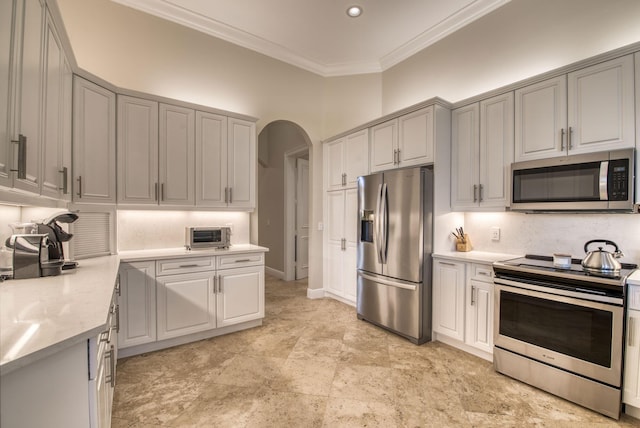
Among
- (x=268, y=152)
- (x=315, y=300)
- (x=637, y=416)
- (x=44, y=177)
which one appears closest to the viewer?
(x=44, y=177)

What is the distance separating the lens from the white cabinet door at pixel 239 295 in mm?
3191

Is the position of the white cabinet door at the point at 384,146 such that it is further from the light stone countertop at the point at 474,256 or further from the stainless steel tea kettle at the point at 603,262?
the stainless steel tea kettle at the point at 603,262

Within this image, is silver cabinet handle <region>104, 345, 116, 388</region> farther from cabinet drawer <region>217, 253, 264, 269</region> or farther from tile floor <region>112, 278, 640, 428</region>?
cabinet drawer <region>217, 253, 264, 269</region>

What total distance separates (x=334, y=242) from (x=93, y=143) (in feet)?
9.88

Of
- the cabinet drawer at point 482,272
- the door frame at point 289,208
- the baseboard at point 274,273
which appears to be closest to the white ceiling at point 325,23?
the door frame at point 289,208

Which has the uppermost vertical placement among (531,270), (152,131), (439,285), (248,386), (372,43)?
(372,43)

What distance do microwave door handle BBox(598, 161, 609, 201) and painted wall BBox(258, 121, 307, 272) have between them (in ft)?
13.5

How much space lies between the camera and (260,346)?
3.01 m

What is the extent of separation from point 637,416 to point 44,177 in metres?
4.01

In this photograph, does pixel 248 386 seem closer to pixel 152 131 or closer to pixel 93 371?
pixel 93 371

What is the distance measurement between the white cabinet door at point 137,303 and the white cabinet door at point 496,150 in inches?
129

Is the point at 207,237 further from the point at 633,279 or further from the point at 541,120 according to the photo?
the point at 633,279

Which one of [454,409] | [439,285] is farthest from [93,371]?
[439,285]

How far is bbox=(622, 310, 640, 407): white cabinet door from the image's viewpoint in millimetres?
1895
